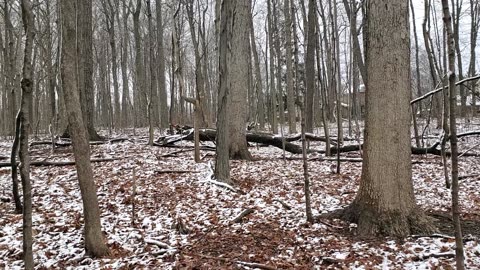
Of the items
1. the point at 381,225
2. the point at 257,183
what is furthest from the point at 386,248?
the point at 257,183

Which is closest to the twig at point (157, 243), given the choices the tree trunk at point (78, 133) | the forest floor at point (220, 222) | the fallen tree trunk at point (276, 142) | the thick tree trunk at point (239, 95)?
the forest floor at point (220, 222)

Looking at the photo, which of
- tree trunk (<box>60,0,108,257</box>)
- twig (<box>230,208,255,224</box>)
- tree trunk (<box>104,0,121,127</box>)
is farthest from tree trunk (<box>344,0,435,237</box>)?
tree trunk (<box>104,0,121,127</box>)

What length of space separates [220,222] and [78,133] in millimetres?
2104

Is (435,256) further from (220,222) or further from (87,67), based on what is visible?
(87,67)

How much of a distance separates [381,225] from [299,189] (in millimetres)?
2228

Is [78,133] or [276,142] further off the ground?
[78,133]

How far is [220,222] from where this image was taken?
488 cm

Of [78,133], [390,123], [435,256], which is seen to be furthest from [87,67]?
[435,256]

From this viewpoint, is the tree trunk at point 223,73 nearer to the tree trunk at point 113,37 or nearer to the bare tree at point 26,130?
the bare tree at point 26,130

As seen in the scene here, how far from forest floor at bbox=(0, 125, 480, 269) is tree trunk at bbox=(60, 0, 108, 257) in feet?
0.74

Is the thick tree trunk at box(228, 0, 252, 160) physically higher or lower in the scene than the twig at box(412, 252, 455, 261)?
higher

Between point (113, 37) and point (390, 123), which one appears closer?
point (390, 123)

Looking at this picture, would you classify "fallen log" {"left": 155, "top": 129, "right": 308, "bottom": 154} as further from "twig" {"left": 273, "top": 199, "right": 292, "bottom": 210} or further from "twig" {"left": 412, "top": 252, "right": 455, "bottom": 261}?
"twig" {"left": 412, "top": 252, "right": 455, "bottom": 261}

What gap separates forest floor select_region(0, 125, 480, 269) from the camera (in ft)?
12.3
